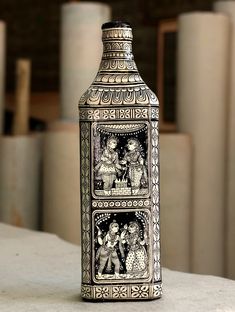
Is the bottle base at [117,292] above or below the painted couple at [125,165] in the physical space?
below
